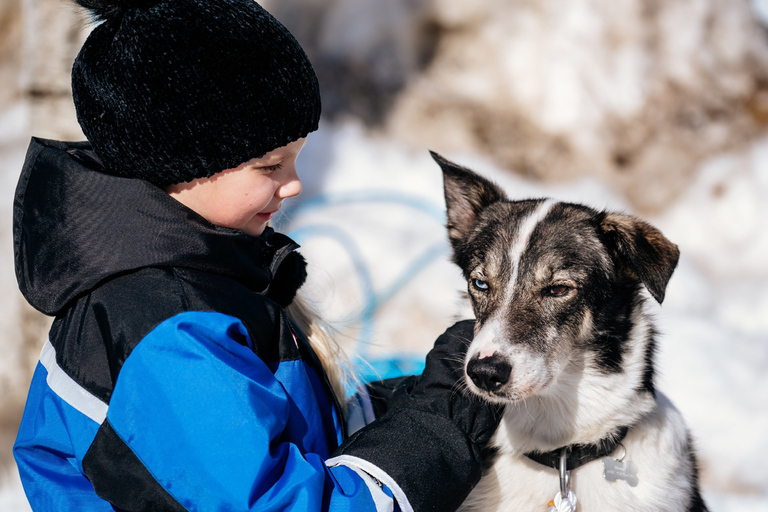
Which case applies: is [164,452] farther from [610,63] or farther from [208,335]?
[610,63]

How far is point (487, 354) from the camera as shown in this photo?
170 cm

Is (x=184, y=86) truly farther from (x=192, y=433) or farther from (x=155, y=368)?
(x=192, y=433)

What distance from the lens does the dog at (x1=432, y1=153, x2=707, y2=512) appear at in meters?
1.85

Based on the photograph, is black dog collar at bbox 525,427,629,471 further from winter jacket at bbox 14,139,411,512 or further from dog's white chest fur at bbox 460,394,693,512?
winter jacket at bbox 14,139,411,512

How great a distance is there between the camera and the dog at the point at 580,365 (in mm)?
1854

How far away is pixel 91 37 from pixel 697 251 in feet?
17.4

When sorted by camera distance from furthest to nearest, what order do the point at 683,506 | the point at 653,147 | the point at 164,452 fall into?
the point at 653,147, the point at 683,506, the point at 164,452

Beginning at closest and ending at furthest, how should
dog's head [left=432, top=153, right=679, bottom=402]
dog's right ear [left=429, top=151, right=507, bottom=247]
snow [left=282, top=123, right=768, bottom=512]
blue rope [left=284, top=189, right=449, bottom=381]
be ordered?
dog's head [left=432, top=153, right=679, bottom=402] → dog's right ear [left=429, top=151, right=507, bottom=247] → snow [left=282, top=123, right=768, bottom=512] → blue rope [left=284, top=189, right=449, bottom=381]

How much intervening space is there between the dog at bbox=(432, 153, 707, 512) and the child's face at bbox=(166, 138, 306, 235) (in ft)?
2.30

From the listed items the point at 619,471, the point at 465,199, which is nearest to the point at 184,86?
the point at 465,199

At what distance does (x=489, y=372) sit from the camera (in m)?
1.66

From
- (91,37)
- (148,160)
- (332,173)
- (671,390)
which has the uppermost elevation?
(91,37)

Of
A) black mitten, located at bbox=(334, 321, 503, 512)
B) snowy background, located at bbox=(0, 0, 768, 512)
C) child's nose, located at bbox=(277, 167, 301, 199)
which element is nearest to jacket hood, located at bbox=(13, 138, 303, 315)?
child's nose, located at bbox=(277, 167, 301, 199)

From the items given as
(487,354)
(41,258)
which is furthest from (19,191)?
(487,354)
